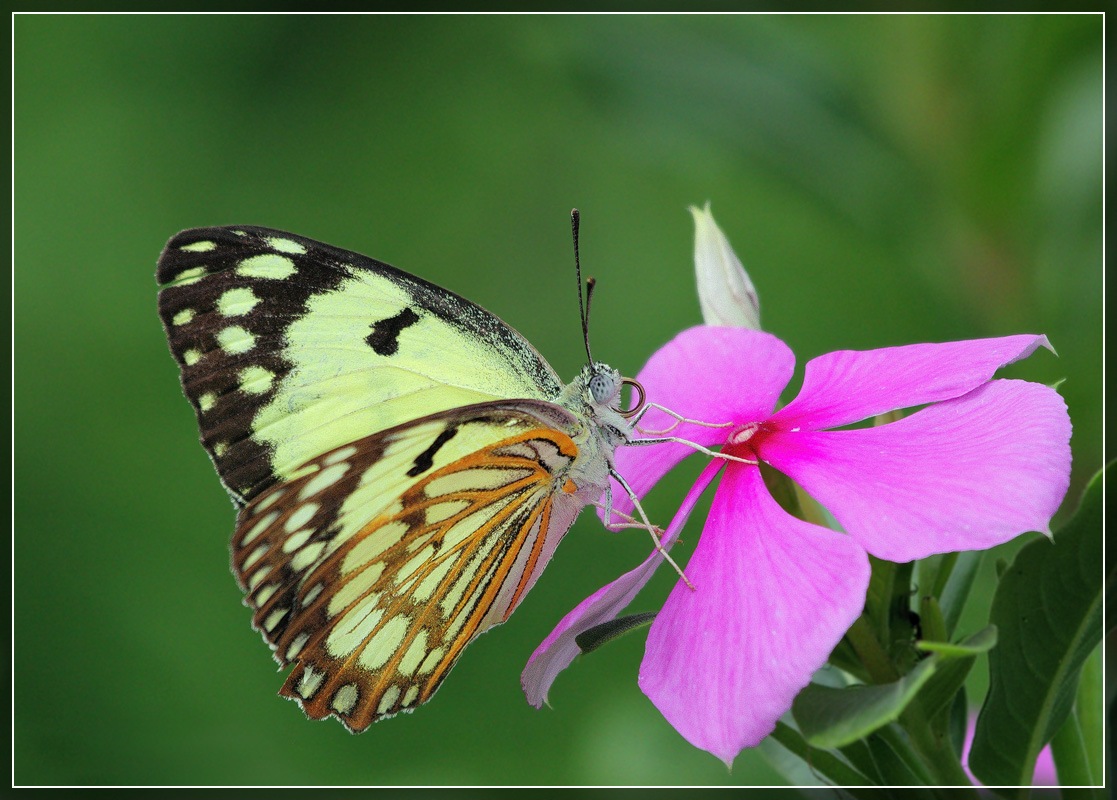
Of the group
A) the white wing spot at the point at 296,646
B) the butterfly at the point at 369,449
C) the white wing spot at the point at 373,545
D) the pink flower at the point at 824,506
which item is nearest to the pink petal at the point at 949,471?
the pink flower at the point at 824,506

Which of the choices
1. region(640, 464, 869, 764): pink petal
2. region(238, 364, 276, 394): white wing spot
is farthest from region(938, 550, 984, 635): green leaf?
region(238, 364, 276, 394): white wing spot

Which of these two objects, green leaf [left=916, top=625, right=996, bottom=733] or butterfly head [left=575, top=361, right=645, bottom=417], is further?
butterfly head [left=575, top=361, right=645, bottom=417]

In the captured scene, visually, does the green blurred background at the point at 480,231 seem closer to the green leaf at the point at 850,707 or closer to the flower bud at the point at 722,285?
the flower bud at the point at 722,285

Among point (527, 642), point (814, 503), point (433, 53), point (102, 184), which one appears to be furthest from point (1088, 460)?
point (102, 184)

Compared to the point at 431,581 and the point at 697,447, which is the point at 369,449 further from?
the point at 697,447

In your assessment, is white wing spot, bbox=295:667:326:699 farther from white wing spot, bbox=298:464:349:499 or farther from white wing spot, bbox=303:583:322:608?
white wing spot, bbox=298:464:349:499

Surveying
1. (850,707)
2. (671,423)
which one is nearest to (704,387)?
(671,423)

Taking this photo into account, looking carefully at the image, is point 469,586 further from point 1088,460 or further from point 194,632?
point 194,632
